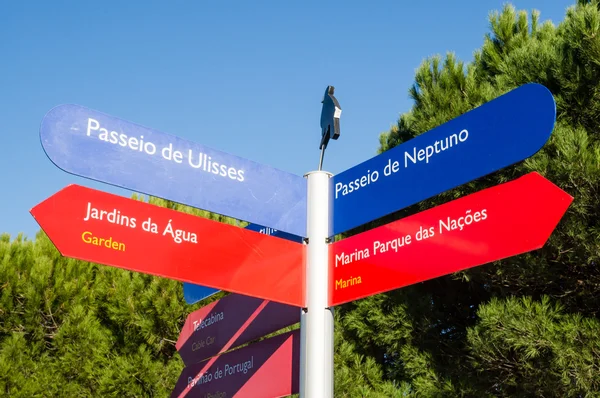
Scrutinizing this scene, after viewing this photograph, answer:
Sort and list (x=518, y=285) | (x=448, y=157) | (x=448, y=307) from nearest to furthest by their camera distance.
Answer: (x=448, y=157) < (x=518, y=285) < (x=448, y=307)

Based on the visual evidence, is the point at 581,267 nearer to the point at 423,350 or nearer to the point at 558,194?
the point at 423,350

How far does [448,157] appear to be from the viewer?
2.51 meters

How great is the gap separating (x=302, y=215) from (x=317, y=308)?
38 cm

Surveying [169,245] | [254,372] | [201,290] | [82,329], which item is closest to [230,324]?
[201,290]

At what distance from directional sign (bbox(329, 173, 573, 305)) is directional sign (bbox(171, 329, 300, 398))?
0.31m

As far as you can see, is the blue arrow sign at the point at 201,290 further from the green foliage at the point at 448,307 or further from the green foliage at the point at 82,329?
the green foliage at the point at 82,329

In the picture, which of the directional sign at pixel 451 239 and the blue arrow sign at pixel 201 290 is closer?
the directional sign at pixel 451 239

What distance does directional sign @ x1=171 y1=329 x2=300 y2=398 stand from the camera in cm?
275

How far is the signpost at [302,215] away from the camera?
228 cm

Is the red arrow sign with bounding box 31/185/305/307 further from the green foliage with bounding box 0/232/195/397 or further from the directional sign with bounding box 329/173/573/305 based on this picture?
the green foliage with bounding box 0/232/195/397

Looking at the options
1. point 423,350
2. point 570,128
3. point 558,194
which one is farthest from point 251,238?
point 423,350

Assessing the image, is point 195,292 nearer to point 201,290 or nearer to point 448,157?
point 201,290

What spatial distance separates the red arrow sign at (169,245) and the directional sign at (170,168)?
0.07 m

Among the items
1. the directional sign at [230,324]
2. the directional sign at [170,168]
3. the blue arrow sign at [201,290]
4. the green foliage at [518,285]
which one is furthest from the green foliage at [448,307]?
the directional sign at [170,168]
